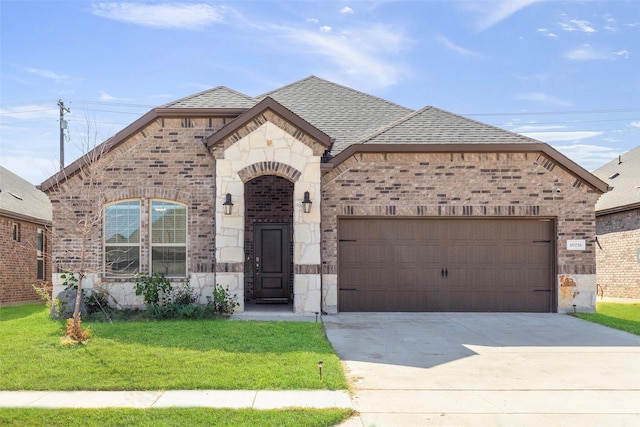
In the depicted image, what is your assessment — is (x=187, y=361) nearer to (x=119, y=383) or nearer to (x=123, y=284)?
(x=119, y=383)

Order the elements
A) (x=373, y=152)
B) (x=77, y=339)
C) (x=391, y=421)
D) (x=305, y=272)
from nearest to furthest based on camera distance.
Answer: (x=391, y=421) → (x=77, y=339) → (x=305, y=272) → (x=373, y=152)

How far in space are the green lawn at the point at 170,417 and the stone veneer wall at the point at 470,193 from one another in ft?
25.7

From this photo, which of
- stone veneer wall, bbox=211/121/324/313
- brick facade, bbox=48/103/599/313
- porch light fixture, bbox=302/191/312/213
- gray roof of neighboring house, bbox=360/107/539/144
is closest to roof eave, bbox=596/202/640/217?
brick facade, bbox=48/103/599/313

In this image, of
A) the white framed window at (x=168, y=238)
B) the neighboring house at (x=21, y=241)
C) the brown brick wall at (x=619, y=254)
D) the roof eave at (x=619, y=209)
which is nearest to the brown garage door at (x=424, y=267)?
the white framed window at (x=168, y=238)

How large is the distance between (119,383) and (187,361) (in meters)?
1.19

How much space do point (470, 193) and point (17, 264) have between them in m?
15.2

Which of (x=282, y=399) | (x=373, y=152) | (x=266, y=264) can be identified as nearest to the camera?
(x=282, y=399)

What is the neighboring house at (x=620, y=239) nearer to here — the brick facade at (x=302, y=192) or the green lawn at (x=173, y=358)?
the brick facade at (x=302, y=192)

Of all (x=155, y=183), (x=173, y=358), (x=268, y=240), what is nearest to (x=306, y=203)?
(x=268, y=240)

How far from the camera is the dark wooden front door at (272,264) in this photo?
15586 mm

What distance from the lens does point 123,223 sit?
1354cm

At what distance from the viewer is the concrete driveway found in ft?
20.0

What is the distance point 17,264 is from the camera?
18.9 meters

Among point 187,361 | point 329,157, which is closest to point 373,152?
point 329,157
